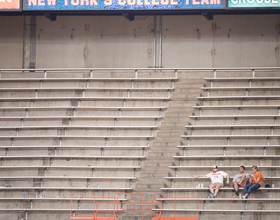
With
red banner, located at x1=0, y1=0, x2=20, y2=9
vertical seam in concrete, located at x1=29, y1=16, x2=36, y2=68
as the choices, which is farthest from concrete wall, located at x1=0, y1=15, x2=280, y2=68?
red banner, located at x1=0, y1=0, x2=20, y2=9

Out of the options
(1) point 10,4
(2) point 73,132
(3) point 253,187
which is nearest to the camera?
(3) point 253,187

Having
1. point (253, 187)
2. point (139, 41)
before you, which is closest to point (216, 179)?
point (253, 187)

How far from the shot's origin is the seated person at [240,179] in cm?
1036

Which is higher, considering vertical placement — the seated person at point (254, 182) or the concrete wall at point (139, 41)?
the concrete wall at point (139, 41)

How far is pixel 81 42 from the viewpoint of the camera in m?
14.6

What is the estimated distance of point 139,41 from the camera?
47.3 ft

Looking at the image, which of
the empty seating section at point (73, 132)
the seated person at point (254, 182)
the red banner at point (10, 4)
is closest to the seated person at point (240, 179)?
the seated person at point (254, 182)

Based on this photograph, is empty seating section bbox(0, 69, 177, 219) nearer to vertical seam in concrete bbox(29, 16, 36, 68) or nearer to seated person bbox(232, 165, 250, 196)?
vertical seam in concrete bbox(29, 16, 36, 68)

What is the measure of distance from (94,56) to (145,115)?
3.53 m

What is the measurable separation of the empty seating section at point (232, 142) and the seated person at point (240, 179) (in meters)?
0.22

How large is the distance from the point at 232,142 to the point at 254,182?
1.38 m

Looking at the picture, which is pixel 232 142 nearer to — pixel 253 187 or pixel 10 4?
pixel 253 187

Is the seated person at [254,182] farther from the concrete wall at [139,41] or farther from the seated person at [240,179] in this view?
the concrete wall at [139,41]

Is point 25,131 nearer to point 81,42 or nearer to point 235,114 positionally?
point 81,42
